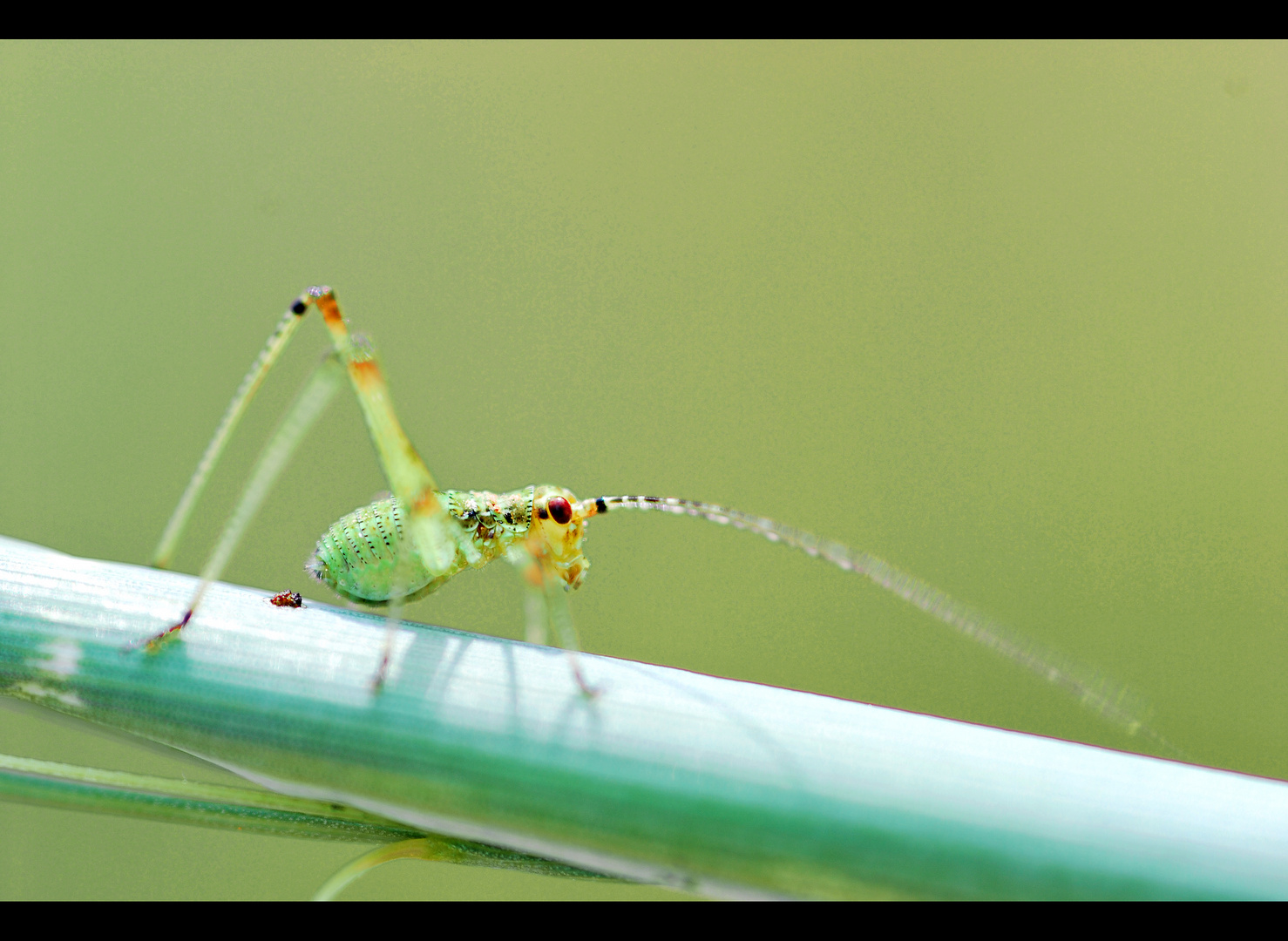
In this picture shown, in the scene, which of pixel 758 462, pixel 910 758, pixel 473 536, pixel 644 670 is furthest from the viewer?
pixel 758 462

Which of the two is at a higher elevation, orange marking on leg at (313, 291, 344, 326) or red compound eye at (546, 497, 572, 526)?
orange marking on leg at (313, 291, 344, 326)

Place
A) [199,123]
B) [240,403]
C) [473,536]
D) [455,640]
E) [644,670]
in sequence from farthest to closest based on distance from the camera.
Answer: [199,123]
[473,536]
[240,403]
[455,640]
[644,670]

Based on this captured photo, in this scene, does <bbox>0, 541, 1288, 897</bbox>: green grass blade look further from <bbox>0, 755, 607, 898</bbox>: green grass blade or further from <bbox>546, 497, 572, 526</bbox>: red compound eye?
<bbox>546, 497, 572, 526</bbox>: red compound eye

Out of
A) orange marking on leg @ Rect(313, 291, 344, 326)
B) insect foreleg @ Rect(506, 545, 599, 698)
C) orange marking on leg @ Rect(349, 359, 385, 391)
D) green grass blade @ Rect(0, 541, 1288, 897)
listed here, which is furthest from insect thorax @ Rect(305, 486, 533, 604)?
green grass blade @ Rect(0, 541, 1288, 897)

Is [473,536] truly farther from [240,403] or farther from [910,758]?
[910,758]

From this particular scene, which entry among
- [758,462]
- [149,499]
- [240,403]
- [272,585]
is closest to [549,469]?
[758,462]

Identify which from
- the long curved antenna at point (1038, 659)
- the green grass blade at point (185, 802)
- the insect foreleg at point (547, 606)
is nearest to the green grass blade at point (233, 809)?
the green grass blade at point (185, 802)

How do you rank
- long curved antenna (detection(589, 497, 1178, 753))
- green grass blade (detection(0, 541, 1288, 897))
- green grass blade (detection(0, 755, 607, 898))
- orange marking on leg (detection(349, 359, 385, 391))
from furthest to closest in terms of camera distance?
orange marking on leg (detection(349, 359, 385, 391)) < long curved antenna (detection(589, 497, 1178, 753)) < green grass blade (detection(0, 755, 607, 898)) < green grass blade (detection(0, 541, 1288, 897))
